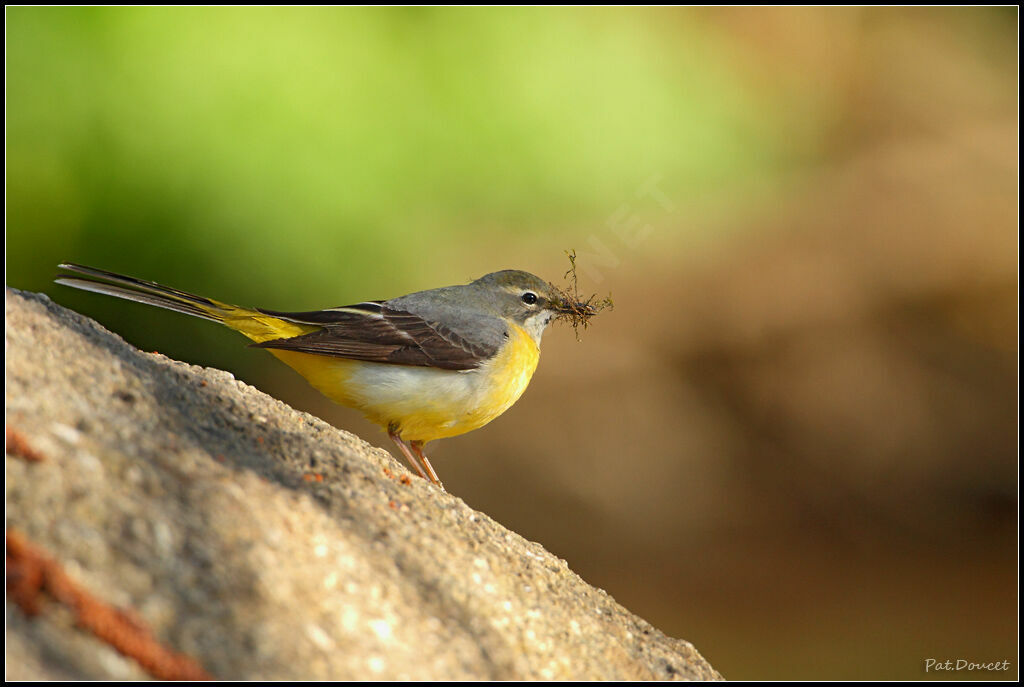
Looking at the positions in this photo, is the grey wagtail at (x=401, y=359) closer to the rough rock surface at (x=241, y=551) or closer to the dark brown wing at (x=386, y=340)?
the dark brown wing at (x=386, y=340)

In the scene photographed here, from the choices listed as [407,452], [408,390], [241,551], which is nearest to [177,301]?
[408,390]

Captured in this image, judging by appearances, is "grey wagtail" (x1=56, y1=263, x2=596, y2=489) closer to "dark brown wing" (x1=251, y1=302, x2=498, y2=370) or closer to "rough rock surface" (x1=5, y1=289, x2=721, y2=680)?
"dark brown wing" (x1=251, y1=302, x2=498, y2=370)

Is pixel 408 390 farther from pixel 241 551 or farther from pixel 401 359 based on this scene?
pixel 241 551

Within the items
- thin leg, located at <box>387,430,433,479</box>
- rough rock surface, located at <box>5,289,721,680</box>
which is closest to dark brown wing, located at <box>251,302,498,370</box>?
thin leg, located at <box>387,430,433,479</box>

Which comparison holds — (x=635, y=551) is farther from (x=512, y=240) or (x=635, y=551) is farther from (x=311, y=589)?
(x=311, y=589)

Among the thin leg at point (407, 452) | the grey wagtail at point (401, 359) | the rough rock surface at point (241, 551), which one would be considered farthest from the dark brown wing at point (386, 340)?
the rough rock surface at point (241, 551)

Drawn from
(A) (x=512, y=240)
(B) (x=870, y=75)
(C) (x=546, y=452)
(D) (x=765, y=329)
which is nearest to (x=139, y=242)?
(A) (x=512, y=240)
